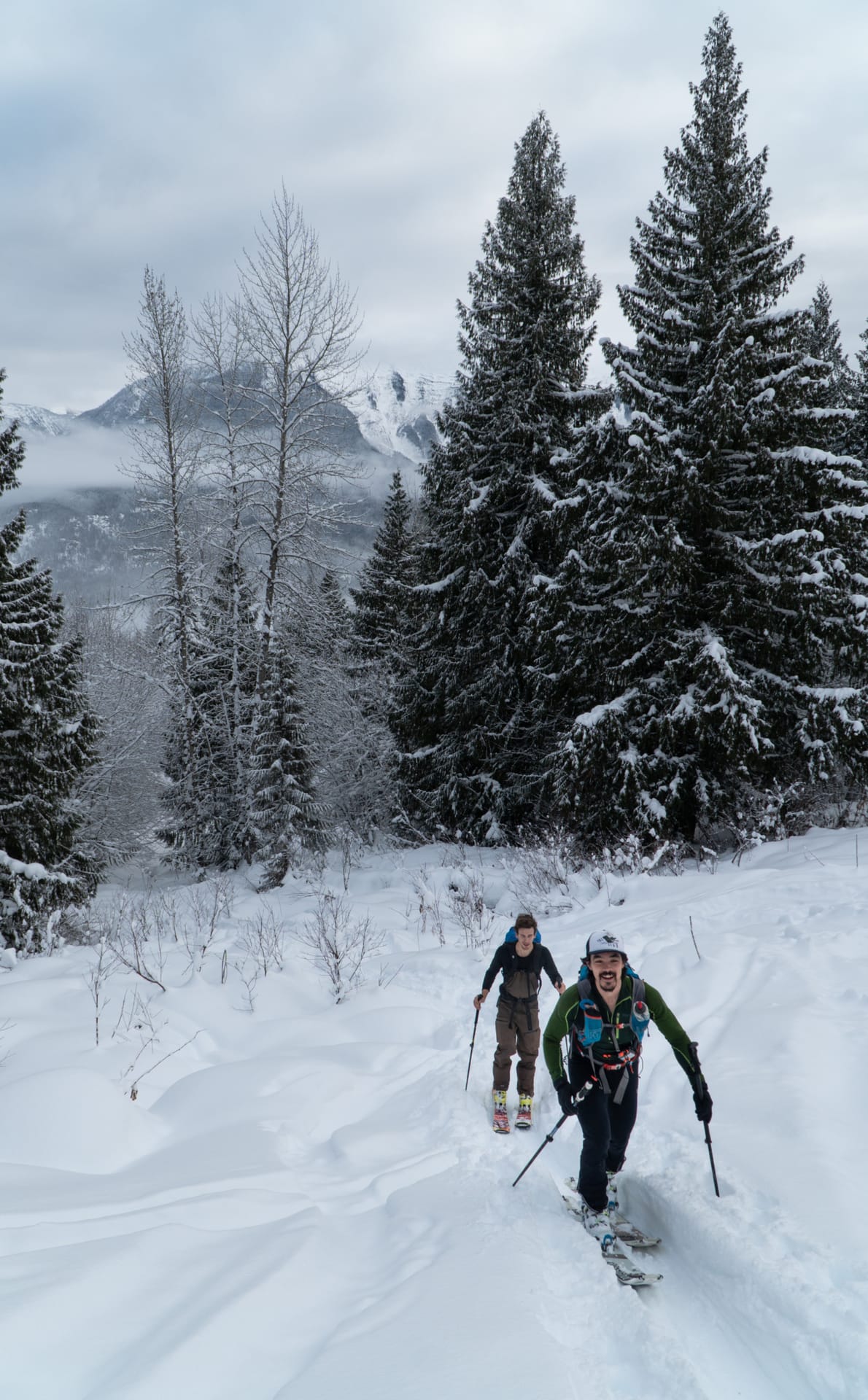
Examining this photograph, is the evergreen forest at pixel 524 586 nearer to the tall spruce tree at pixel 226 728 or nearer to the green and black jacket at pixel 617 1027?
the tall spruce tree at pixel 226 728

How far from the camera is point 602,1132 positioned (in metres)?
4.25

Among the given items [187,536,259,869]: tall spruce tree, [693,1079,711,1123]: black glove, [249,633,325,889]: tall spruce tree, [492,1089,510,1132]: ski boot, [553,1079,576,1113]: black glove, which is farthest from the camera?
[187,536,259,869]: tall spruce tree

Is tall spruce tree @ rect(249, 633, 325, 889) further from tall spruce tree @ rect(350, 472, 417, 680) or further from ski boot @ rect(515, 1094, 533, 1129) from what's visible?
ski boot @ rect(515, 1094, 533, 1129)

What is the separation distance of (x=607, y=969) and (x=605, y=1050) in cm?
52

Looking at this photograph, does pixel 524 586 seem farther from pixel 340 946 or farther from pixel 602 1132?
pixel 602 1132

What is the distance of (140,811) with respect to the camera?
92.9 ft

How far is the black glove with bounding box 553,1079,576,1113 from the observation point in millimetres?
4316

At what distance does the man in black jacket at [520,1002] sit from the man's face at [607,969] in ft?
4.28

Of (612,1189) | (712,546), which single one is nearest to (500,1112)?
(612,1189)

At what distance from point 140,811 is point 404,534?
15.2 meters

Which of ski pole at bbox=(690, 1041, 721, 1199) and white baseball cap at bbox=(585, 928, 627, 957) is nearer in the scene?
ski pole at bbox=(690, 1041, 721, 1199)

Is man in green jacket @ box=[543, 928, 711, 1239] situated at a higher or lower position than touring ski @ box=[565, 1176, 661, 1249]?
higher

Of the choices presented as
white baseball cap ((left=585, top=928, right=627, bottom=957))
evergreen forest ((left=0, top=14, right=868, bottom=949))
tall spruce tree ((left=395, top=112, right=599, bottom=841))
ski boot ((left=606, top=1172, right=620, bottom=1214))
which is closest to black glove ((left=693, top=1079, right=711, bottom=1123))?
ski boot ((left=606, top=1172, right=620, bottom=1214))

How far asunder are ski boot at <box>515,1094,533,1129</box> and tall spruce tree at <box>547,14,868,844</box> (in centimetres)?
617
